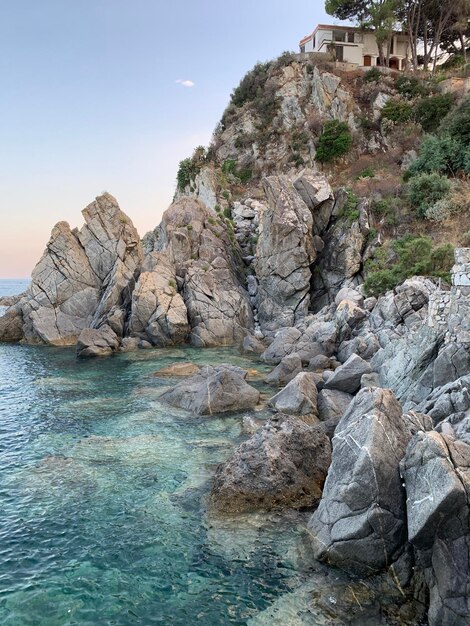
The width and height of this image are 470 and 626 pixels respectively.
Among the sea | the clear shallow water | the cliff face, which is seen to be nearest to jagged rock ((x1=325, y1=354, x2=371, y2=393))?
the cliff face

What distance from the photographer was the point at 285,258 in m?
43.4

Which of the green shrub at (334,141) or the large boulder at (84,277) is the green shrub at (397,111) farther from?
the large boulder at (84,277)

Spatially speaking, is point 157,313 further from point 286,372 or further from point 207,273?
point 286,372

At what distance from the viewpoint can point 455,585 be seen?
9039mm

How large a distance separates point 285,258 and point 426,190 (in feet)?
43.9

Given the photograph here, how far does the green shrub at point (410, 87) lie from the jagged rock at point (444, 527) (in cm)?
6187

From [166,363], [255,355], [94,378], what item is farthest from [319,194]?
[94,378]

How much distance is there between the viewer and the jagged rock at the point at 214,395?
2197 cm

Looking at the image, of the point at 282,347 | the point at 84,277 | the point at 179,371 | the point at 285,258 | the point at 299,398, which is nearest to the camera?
the point at 299,398

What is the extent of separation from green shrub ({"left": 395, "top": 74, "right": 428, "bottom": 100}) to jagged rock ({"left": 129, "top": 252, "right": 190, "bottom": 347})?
1688 inches

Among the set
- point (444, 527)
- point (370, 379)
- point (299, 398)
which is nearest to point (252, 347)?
point (299, 398)

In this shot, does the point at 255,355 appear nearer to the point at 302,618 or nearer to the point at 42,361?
the point at 42,361

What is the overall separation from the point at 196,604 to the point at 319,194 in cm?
4148

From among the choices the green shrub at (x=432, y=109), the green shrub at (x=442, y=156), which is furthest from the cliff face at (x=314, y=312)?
the green shrub at (x=442, y=156)
